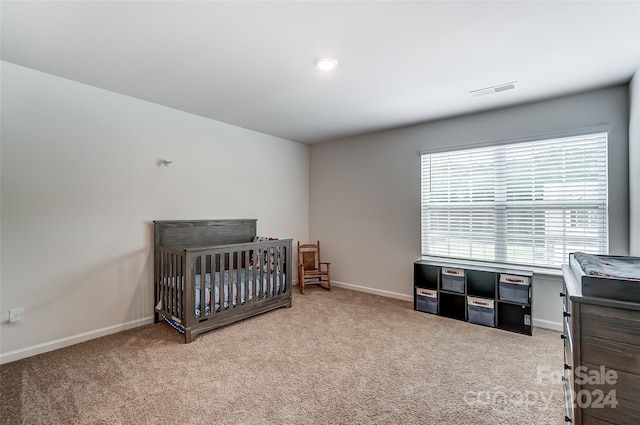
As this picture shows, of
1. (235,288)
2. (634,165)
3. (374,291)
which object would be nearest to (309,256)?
(374,291)

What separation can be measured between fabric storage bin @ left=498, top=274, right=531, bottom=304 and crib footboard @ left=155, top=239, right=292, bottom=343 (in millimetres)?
2480

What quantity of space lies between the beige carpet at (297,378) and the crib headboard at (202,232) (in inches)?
38.3

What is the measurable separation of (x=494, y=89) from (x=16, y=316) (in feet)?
15.6

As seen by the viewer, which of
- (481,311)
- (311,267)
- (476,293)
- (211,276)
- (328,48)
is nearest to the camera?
(328,48)

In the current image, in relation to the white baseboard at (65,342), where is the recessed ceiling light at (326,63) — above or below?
above

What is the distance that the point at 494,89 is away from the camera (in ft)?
9.11

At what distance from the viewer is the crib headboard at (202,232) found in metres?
3.25

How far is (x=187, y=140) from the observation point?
3.53m

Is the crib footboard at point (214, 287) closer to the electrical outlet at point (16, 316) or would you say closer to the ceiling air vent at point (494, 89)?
the electrical outlet at point (16, 316)

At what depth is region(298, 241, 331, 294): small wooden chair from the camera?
4.48m

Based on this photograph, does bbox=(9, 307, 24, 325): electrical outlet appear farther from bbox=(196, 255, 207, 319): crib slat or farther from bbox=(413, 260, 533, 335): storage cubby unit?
bbox=(413, 260, 533, 335): storage cubby unit

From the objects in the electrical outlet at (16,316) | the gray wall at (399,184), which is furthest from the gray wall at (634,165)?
the electrical outlet at (16,316)

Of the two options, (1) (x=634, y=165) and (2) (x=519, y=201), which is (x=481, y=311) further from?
(1) (x=634, y=165)

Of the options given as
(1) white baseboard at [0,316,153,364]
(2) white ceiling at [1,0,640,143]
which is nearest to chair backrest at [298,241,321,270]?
(1) white baseboard at [0,316,153,364]
